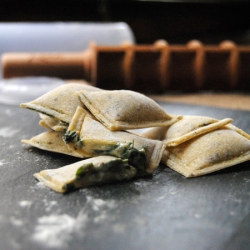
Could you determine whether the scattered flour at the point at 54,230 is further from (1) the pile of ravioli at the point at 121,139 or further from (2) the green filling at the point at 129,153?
(2) the green filling at the point at 129,153

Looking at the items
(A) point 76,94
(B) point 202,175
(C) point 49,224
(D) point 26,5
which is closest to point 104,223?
(C) point 49,224

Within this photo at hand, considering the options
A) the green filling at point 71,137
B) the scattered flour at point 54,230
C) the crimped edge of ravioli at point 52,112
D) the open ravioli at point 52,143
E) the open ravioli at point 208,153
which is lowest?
the open ravioli at point 52,143

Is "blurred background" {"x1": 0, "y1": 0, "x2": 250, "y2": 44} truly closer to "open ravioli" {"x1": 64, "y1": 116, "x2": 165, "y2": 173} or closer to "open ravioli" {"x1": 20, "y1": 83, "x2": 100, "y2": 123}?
"open ravioli" {"x1": 20, "y1": 83, "x2": 100, "y2": 123}

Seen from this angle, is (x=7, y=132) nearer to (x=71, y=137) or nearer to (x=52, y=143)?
(x=52, y=143)

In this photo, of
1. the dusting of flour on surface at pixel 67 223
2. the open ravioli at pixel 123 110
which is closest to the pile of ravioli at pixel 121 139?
the open ravioli at pixel 123 110

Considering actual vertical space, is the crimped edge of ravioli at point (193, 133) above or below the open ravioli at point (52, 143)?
above


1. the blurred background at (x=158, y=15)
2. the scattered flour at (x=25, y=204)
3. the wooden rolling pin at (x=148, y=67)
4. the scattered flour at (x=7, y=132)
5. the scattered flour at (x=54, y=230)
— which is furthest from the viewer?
the blurred background at (x=158, y=15)

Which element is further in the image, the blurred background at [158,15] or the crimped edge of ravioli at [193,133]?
the blurred background at [158,15]

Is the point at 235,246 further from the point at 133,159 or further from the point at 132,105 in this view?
the point at 132,105
